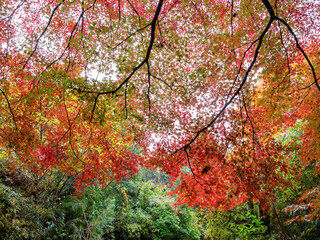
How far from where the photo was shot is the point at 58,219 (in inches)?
241

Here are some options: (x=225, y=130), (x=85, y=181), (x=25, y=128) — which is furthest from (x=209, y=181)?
(x=25, y=128)

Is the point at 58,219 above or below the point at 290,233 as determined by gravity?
above

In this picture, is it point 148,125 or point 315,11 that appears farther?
point 315,11

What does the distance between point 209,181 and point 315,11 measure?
5385 millimetres

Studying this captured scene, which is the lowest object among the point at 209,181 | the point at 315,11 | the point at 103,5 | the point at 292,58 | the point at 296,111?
the point at 209,181

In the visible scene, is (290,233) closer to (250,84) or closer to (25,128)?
(250,84)

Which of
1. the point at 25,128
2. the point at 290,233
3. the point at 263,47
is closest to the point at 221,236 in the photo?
the point at 290,233

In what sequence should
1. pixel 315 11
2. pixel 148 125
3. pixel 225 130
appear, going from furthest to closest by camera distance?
pixel 315 11, pixel 148 125, pixel 225 130

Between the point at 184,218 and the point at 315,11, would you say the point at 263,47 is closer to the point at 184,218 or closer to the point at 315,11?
the point at 315,11

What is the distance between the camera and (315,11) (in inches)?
217

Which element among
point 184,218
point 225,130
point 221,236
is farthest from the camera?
point 184,218

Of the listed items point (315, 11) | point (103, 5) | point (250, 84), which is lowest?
point (250, 84)

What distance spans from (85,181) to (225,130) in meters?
3.99

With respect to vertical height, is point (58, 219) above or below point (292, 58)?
below
